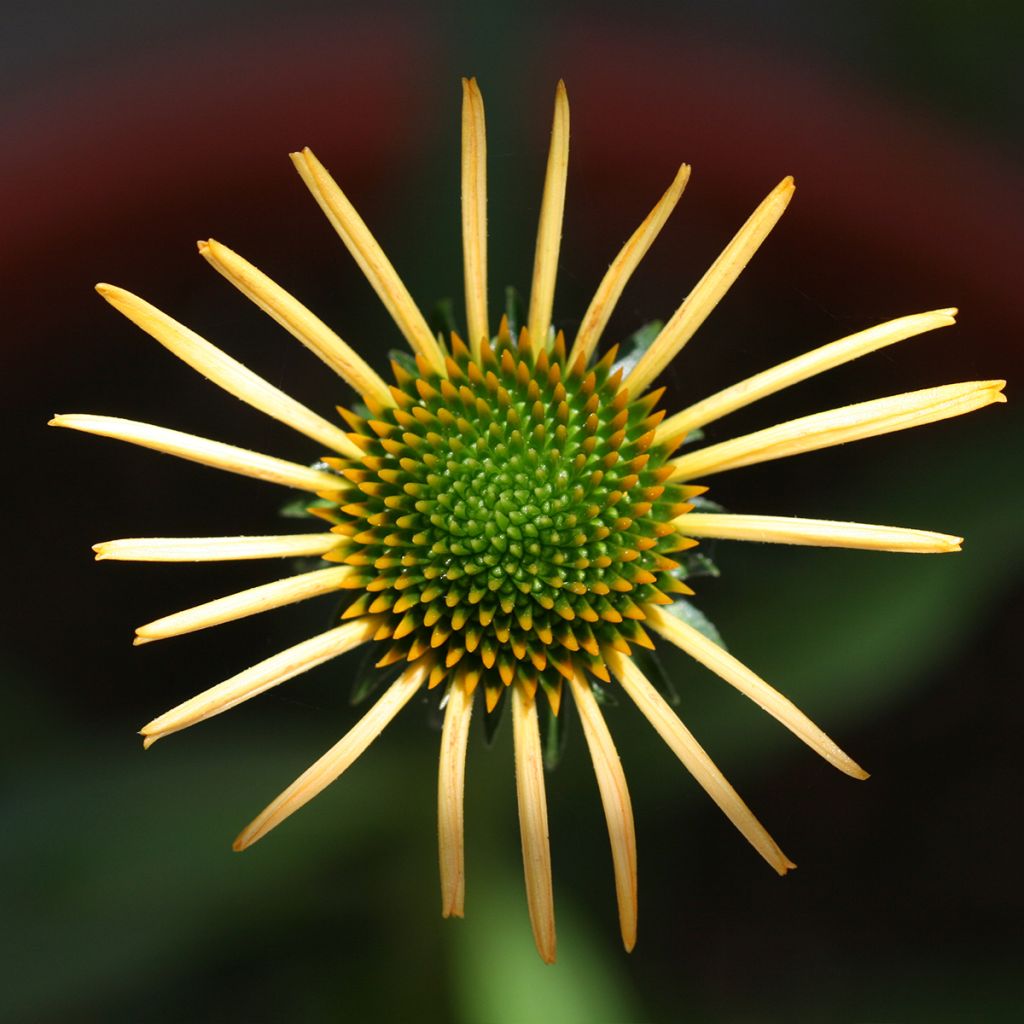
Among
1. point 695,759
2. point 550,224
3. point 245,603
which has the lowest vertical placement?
point 695,759

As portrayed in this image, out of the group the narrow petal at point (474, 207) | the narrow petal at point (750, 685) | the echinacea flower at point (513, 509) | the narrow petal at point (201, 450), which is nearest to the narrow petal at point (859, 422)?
the echinacea flower at point (513, 509)

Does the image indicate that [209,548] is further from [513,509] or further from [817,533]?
[817,533]

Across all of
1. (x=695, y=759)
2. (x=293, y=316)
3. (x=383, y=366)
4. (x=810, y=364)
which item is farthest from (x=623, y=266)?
(x=383, y=366)

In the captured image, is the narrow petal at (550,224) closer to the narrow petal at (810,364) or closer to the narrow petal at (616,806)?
the narrow petal at (810,364)

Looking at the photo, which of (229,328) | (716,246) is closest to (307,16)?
(229,328)

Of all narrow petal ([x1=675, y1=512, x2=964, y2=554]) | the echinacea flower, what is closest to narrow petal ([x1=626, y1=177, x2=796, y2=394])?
the echinacea flower

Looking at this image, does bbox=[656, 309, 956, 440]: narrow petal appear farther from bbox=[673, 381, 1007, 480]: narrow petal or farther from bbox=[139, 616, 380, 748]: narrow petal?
bbox=[139, 616, 380, 748]: narrow petal
